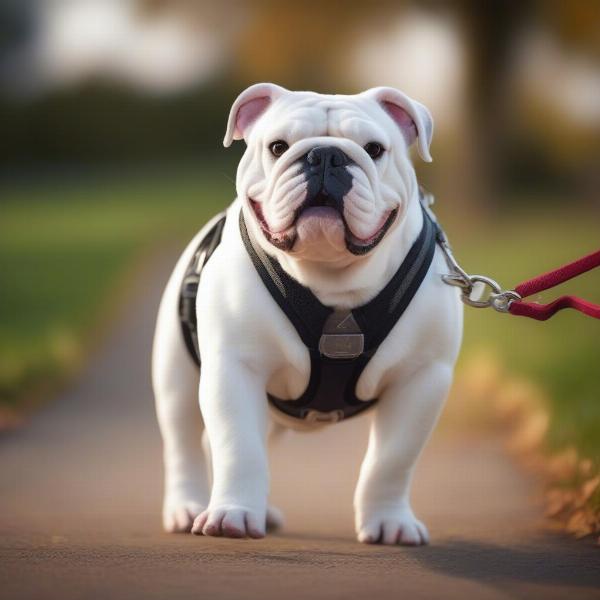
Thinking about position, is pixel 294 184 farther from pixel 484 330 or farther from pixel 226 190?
pixel 226 190

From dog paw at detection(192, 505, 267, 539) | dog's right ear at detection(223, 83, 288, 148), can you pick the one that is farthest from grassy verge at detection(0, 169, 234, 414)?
dog paw at detection(192, 505, 267, 539)

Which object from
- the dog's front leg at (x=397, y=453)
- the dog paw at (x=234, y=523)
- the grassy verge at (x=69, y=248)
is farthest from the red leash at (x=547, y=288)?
the grassy verge at (x=69, y=248)

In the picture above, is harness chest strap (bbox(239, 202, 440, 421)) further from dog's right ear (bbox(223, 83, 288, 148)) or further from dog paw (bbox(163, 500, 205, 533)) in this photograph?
dog paw (bbox(163, 500, 205, 533))

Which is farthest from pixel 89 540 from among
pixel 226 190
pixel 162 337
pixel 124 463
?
pixel 226 190

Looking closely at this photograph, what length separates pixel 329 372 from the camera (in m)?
4.38

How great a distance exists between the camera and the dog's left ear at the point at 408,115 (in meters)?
4.34

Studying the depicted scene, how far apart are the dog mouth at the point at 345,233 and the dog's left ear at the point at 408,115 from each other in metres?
0.33

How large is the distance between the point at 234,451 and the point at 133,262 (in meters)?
13.8

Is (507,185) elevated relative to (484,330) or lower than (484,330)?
elevated

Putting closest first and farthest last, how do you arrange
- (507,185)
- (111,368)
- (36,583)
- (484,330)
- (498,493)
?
(36,583) < (498,493) < (111,368) < (484,330) < (507,185)

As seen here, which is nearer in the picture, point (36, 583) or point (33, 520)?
point (36, 583)

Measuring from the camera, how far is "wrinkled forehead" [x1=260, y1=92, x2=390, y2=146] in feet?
13.7

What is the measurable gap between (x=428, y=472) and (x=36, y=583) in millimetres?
3002

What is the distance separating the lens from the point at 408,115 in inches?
173
